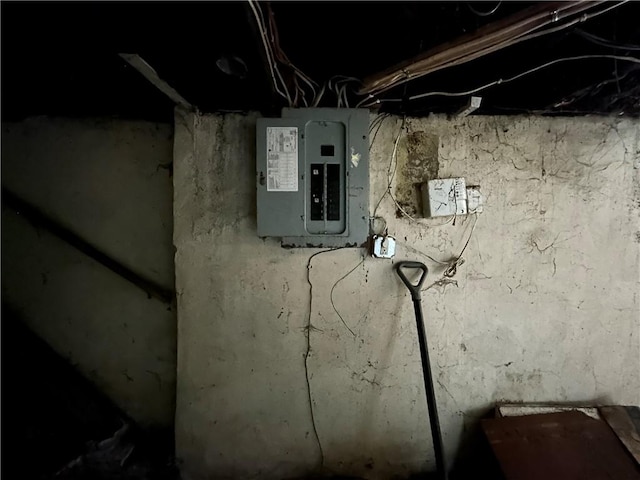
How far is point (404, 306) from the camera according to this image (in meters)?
1.60

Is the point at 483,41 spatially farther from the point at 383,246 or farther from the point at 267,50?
the point at 383,246

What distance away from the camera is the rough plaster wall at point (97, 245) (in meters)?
1.67

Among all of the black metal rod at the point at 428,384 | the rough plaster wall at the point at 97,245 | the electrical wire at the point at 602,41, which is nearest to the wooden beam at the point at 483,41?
the electrical wire at the point at 602,41

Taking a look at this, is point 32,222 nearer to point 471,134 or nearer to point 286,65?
point 286,65

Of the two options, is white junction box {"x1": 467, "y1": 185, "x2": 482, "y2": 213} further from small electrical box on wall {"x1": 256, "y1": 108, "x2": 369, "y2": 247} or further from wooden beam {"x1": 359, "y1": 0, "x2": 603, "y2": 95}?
wooden beam {"x1": 359, "y1": 0, "x2": 603, "y2": 95}

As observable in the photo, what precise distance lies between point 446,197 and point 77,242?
1720mm

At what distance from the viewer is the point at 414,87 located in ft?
4.65

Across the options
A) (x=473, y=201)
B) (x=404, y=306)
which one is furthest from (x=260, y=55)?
(x=404, y=306)

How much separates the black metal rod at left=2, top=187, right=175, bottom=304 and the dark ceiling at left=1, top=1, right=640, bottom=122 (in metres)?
0.41

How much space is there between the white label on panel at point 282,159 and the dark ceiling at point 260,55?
171 mm

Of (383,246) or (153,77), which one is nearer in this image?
(153,77)

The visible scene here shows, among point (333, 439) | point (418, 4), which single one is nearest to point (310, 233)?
point (418, 4)

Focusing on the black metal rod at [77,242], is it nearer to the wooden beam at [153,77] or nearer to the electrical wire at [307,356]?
the electrical wire at [307,356]

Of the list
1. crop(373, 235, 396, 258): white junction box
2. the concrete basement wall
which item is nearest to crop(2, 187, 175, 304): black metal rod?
the concrete basement wall
